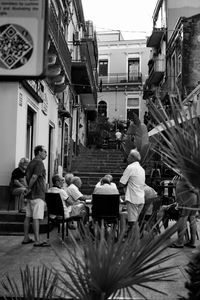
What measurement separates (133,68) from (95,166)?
28.1 metres

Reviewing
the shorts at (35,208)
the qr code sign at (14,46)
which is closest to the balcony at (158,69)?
the shorts at (35,208)

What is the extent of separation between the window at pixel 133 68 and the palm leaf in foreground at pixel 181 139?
46.1 meters

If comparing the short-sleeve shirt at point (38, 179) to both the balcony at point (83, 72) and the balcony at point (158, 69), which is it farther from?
the balcony at point (158, 69)

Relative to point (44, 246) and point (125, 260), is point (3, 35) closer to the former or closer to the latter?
point (125, 260)

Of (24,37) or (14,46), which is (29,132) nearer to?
(14,46)

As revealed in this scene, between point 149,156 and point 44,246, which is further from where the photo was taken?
point 149,156

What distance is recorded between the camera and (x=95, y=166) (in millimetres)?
22812

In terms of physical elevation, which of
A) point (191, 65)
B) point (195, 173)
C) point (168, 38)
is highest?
point (168, 38)

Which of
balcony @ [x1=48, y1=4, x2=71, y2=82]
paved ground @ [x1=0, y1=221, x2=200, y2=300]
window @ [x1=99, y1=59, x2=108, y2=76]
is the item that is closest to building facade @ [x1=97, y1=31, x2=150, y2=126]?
window @ [x1=99, y1=59, x2=108, y2=76]

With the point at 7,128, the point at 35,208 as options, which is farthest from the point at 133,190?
the point at 7,128

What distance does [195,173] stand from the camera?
2666mm

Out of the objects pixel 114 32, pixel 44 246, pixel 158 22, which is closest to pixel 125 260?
pixel 44 246

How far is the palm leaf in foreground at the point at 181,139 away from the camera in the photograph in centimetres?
262

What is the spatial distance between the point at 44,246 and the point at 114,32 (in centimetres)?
5040
